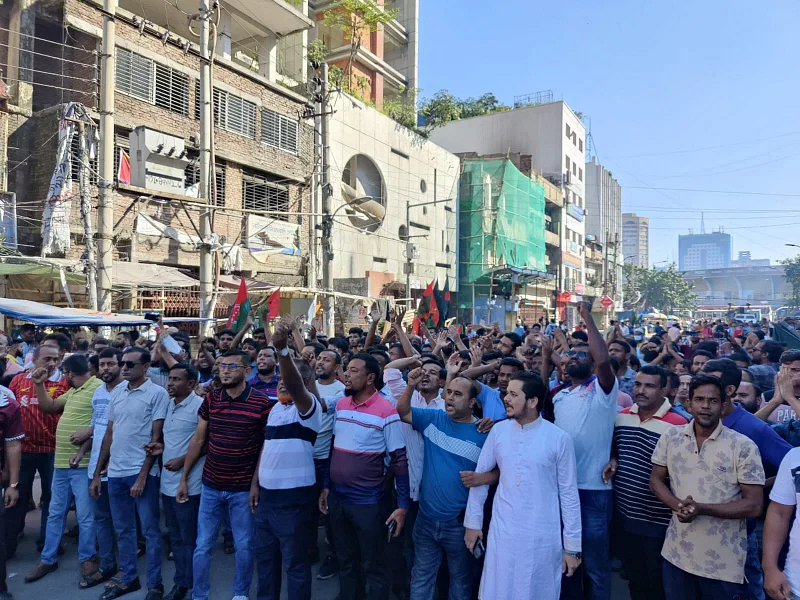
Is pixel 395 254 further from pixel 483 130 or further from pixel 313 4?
pixel 483 130

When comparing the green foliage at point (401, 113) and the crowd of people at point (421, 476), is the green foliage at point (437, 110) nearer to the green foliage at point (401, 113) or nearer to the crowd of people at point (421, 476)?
the green foliage at point (401, 113)

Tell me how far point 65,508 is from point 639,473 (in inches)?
183

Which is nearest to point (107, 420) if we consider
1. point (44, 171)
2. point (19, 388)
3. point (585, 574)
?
point (19, 388)

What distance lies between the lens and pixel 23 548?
17.2 ft

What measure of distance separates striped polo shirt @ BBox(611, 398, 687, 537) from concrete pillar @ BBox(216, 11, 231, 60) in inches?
710

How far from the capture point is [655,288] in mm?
Answer: 75750

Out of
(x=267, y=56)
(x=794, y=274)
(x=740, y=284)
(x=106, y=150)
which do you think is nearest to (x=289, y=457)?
(x=106, y=150)

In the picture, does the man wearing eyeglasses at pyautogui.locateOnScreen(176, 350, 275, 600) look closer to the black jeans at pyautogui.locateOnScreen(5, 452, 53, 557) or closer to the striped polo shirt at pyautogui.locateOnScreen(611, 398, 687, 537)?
the black jeans at pyautogui.locateOnScreen(5, 452, 53, 557)

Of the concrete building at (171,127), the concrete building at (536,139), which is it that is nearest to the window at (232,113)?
the concrete building at (171,127)

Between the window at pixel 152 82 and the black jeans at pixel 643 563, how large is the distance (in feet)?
50.4

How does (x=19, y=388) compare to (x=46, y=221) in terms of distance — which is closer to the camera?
(x=19, y=388)

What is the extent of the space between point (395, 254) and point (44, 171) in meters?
14.6

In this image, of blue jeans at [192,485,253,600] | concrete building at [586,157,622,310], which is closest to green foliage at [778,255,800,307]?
concrete building at [586,157,622,310]

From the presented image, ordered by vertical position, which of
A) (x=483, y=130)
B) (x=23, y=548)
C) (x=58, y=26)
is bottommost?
(x=23, y=548)
